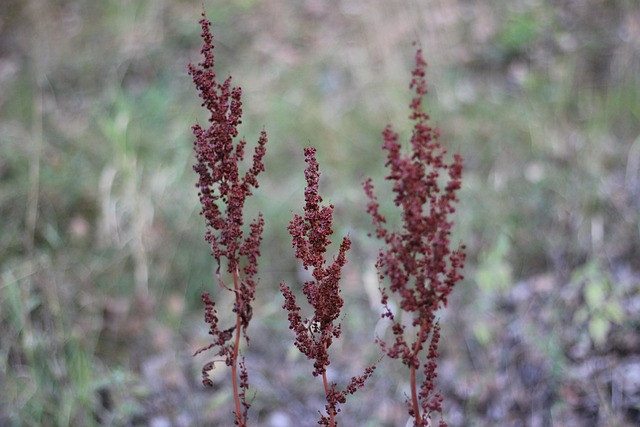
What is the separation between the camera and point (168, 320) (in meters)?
3.69

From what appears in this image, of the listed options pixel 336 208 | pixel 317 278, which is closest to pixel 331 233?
pixel 317 278

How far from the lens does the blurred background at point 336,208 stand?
9.86 feet

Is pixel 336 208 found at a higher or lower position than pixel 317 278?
higher

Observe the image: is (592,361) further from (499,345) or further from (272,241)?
(272,241)

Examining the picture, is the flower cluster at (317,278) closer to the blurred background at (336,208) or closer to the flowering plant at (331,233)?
the flowering plant at (331,233)

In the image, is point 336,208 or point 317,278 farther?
point 336,208

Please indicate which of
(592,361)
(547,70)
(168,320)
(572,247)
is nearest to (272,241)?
(168,320)

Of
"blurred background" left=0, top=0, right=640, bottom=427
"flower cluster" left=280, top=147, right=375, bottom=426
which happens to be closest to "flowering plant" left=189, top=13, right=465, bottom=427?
"flower cluster" left=280, top=147, right=375, bottom=426

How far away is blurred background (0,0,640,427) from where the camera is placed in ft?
9.86

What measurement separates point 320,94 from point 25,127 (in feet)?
7.25

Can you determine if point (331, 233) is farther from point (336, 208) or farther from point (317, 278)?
point (336, 208)

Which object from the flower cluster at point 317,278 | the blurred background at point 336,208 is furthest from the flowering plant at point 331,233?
the blurred background at point 336,208

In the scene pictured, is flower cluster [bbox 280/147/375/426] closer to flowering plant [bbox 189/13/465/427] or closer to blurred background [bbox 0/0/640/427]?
flowering plant [bbox 189/13/465/427]

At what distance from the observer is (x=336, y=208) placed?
14.4ft
